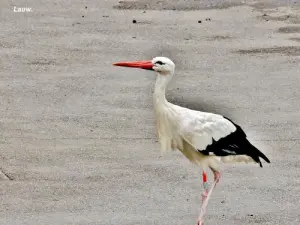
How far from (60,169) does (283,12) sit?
8214mm

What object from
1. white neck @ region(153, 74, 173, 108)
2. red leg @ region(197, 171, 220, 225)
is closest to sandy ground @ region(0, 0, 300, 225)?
red leg @ region(197, 171, 220, 225)

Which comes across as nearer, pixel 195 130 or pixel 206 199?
pixel 195 130

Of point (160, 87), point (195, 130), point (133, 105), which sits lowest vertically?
point (133, 105)

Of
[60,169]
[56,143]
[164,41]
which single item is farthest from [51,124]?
[164,41]

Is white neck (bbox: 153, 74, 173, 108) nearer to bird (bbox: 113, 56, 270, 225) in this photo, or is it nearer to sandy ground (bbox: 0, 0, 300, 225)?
bird (bbox: 113, 56, 270, 225)

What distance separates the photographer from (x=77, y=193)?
10.5 meters

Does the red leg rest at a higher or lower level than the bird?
lower

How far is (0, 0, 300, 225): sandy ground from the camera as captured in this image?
33.6 feet

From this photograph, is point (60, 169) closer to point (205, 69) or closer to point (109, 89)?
point (109, 89)

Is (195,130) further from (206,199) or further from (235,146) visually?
(206,199)

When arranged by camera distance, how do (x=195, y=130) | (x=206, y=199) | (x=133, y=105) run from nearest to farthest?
(x=195, y=130) < (x=206, y=199) < (x=133, y=105)

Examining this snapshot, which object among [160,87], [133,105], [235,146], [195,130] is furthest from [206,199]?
[133,105]

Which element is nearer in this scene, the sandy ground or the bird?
the bird

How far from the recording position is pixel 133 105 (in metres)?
13.6
